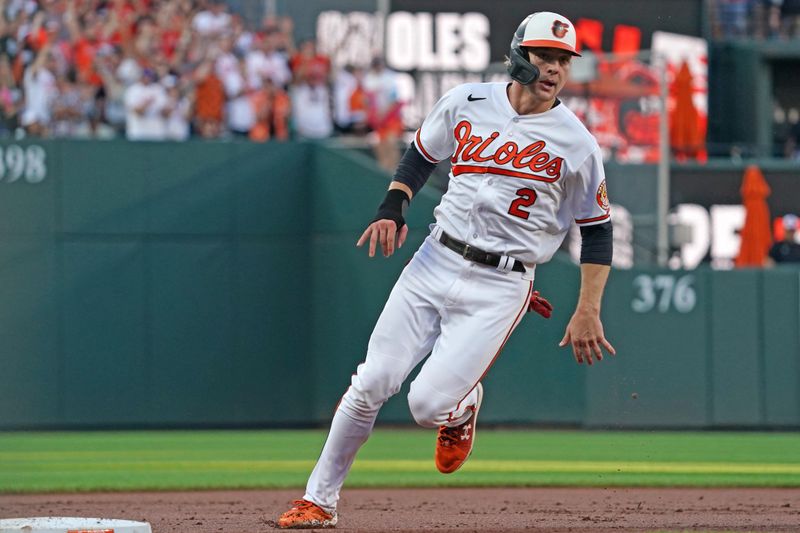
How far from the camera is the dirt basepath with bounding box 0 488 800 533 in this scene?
7.13 meters

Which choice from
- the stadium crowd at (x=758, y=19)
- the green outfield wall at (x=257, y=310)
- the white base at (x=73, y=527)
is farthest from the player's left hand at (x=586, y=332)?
the stadium crowd at (x=758, y=19)

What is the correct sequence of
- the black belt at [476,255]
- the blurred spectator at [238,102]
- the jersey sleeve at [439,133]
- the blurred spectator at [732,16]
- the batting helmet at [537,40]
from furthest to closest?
the blurred spectator at [732,16]
the blurred spectator at [238,102]
the jersey sleeve at [439,133]
the black belt at [476,255]
the batting helmet at [537,40]

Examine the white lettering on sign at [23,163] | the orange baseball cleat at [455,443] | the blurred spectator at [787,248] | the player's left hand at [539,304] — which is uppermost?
the player's left hand at [539,304]

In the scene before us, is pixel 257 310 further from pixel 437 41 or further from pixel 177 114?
pixel 437 41

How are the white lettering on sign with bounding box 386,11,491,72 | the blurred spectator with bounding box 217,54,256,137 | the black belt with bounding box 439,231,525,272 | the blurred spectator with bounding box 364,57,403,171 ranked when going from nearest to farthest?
the black belt with bounding box 439,231,525,272 → the blurred spectator with bounding box 217,54,256,137 → the blurred spectator with bounding box 364,57,403,171 → the white lettering on sign with bounding box 386,11,491,72

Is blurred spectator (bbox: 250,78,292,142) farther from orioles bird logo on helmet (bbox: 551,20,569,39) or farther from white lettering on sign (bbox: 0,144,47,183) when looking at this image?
orioles bird logo on helmet (bbox: 551,20,569,39)

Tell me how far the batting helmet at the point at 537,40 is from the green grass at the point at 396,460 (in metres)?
4.43

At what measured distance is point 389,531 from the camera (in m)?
6.78

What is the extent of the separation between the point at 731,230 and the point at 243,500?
34.3 feet

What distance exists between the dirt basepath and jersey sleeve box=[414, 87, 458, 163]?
5.84 ft

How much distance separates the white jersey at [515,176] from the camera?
20.9 feet

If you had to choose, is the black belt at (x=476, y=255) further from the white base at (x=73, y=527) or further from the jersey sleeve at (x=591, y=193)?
the white base at (x=73, y=527)

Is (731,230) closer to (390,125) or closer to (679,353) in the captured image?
(679,353)

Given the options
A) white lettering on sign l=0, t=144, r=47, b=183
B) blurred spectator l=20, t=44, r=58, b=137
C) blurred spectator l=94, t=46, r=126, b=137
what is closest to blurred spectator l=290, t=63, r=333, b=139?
blurred spectator l=94, t=46, r=126, b=137
